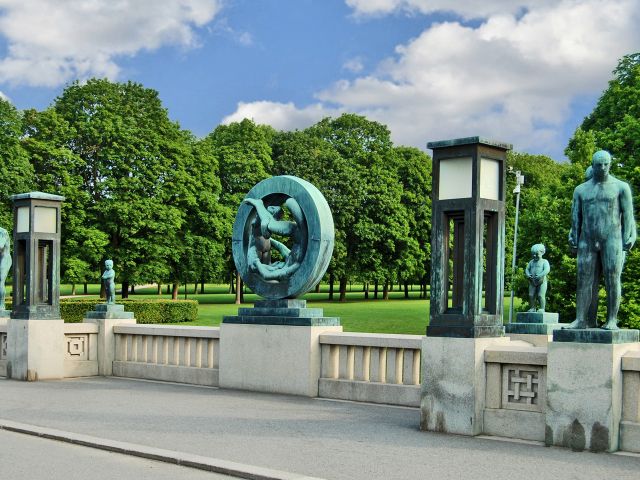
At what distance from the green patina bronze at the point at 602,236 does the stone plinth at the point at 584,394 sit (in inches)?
13.8

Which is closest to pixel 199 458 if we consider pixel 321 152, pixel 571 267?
pixel 571 267

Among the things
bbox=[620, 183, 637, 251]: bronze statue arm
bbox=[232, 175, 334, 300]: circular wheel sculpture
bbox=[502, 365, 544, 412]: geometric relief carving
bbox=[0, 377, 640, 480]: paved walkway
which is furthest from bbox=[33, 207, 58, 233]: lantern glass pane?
bbox=[620, 183, 637, 251]: bronze statue arm

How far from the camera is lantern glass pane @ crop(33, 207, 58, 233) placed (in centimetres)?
1631

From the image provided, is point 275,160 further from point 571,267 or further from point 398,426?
point 398,426

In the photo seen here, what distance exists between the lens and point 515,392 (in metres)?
9.33

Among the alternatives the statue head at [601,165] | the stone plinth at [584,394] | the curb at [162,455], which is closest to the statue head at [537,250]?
the statue head at [601,165]

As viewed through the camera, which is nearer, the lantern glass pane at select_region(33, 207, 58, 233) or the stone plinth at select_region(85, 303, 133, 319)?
the lantern glass pane at select_region(33, 207, 58, 233)

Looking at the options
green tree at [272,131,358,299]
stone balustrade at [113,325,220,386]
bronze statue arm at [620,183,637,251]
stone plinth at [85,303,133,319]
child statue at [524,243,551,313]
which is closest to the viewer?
bronze statue arm at [620,183,637,251]

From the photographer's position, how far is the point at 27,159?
42.2 m

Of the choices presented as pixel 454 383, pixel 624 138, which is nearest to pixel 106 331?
pixel 454 383

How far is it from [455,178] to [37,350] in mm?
9653

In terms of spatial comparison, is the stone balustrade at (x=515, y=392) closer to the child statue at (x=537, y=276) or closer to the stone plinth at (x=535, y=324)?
the stone plinth at (x=535, y=324)

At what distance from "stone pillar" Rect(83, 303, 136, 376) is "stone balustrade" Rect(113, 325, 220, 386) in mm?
114

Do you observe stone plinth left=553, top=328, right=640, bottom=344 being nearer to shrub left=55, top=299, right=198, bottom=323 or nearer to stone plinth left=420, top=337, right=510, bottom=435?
stone plinth left=420, top=337, right=510, bottom=435
